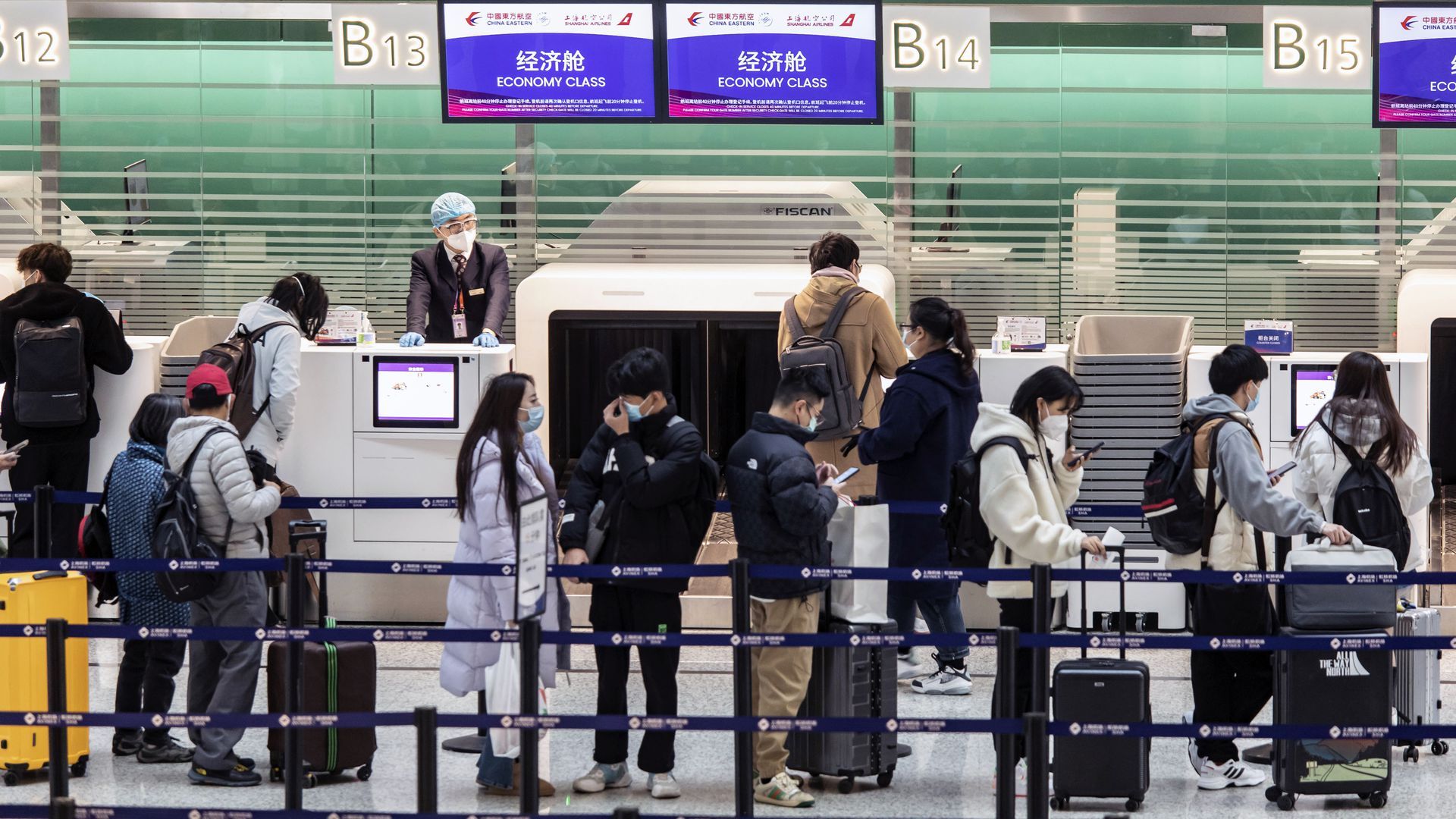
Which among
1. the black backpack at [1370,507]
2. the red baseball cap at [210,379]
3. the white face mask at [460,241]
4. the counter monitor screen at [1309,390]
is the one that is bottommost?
the black backpack at [1370,507]

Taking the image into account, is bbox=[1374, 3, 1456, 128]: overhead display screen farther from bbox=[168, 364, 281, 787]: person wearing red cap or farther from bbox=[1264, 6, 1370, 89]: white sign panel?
bbox=[168, 364, 281, 787]: person wearing red cap

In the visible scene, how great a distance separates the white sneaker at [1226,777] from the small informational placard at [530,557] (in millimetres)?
2323

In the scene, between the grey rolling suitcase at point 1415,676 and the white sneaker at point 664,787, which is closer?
the white sneaker at point 664,787

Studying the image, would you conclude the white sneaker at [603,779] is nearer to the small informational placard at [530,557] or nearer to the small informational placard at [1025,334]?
the small informational placard at [530,557]

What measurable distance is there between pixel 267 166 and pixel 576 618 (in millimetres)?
3941

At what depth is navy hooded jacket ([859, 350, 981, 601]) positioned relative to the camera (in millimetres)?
6539

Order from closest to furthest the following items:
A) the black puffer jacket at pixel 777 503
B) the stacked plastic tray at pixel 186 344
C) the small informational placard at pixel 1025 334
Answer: the black puffer jacket at pixel 777 503
the small informational placard at pixel 1025 334
the stacked plastic tray at pixel 186 344

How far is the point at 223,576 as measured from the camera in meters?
5.75

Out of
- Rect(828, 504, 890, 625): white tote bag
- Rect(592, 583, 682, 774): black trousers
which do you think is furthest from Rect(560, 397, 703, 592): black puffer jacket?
Rect(828, 504, 890, 625): white tote bag

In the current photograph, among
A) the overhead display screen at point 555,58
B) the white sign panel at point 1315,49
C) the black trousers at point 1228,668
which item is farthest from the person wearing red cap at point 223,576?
the white sign panel at point 1315,49

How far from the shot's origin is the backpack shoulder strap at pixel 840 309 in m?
7.19

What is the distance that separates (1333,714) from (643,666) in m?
2.14

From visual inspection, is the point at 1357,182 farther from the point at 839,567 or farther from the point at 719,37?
the point at 839,567

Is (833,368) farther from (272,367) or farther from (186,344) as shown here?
(186,344)
